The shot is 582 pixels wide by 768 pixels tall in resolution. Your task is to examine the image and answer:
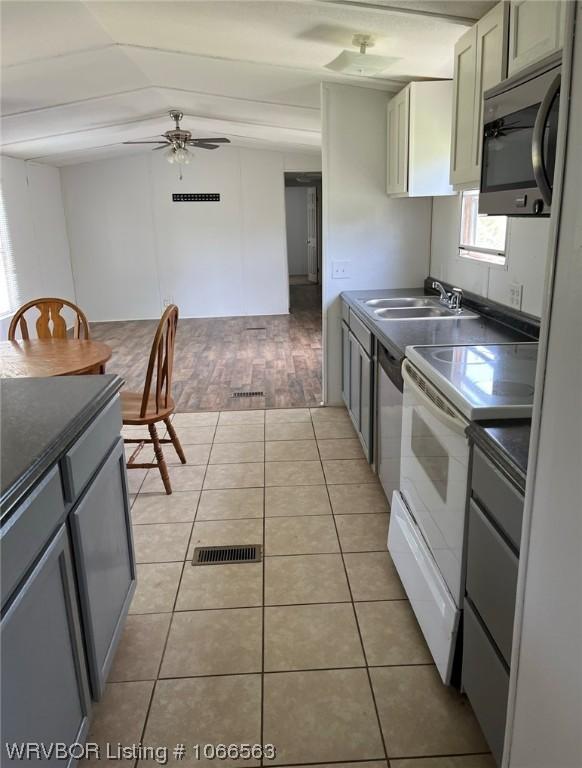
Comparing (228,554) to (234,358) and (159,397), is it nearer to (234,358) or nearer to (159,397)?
(159,397)

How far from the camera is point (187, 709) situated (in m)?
1.70

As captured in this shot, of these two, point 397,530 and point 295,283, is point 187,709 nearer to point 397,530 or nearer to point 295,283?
point 397,530

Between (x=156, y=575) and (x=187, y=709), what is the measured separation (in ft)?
Answer: 2.38

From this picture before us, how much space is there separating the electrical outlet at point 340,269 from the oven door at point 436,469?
2.04m

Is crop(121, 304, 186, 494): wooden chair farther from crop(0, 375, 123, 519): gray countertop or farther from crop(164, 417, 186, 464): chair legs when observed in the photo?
crop(0, 375, 123, 519): gray countertop

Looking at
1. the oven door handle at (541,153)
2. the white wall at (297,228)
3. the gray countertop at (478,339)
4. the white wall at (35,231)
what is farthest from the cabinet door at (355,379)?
the white wall at (297,228)

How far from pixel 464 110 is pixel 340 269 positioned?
1697mm

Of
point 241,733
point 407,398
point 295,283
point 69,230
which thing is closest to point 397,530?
point 407,398

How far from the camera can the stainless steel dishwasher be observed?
2.41m

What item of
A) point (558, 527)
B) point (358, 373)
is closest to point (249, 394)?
point (358, 373)

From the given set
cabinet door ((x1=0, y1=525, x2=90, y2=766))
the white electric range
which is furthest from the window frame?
cabinet door ((x1=0, y1=525, x2=90, y2=766))

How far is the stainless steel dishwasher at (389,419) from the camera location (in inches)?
95.0

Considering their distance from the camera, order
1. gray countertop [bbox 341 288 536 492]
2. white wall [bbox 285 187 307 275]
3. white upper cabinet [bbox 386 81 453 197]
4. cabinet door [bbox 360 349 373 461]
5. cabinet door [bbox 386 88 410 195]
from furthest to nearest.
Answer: white wall [bbox 285 187 307 275], cabinet door [bbox 386 88 410 195], white upper cabinet [bbox 386 81 453 197], cabinet door [bbox 360 349 373 461], gray countertop [bbox 341 288 536 492]

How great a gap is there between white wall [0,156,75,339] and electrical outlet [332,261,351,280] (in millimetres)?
3851
